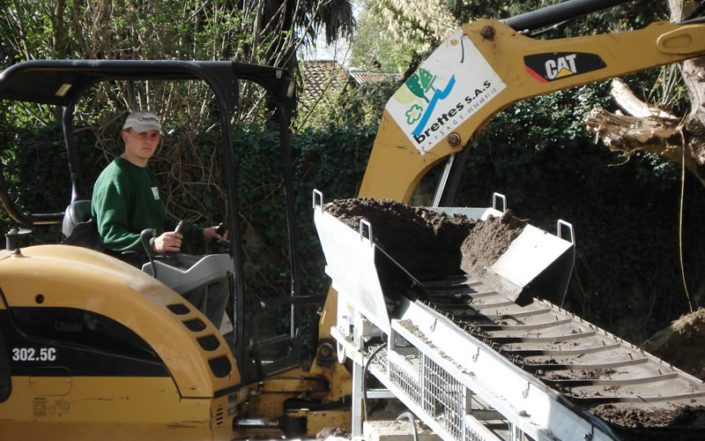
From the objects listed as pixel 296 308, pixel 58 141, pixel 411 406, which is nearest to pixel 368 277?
pixel 411 406

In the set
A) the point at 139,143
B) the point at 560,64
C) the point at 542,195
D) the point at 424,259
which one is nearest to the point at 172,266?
the point at 139,143

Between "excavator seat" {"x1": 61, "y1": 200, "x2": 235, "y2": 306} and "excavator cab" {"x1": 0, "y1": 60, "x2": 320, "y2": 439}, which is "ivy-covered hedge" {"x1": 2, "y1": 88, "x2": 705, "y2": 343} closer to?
"excavator seat" {"x1": 61, "y1": 200, "x2": 235, "y2": 306}

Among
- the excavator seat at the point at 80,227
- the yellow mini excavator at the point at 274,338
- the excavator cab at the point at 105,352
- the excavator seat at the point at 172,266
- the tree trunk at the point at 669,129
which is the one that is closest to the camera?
the yellow mini excavator at the point at 274,338

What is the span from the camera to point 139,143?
409cm

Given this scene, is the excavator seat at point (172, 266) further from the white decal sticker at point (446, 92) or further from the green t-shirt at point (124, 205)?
the white decal sticker at point (446, 92)

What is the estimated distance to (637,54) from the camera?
4.45 meters

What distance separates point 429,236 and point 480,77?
100 centimetres

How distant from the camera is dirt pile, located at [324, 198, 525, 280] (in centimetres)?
418

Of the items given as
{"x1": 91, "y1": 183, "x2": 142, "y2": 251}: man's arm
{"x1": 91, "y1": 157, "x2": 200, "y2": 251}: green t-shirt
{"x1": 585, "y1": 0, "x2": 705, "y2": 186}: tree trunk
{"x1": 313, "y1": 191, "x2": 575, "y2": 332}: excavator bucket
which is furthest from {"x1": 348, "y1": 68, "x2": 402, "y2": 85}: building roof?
{"x1": 91, "y1": 183, "x2": 142, "y2": 251}: man's arm

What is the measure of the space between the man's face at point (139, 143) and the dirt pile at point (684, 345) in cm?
408

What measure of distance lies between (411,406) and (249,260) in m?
4.63

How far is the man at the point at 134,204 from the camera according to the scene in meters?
3.82

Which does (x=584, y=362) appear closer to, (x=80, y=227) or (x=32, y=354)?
(x=32, y=354)

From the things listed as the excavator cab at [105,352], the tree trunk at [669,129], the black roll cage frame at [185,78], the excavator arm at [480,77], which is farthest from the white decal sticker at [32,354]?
the tree trunk at [669,129]
